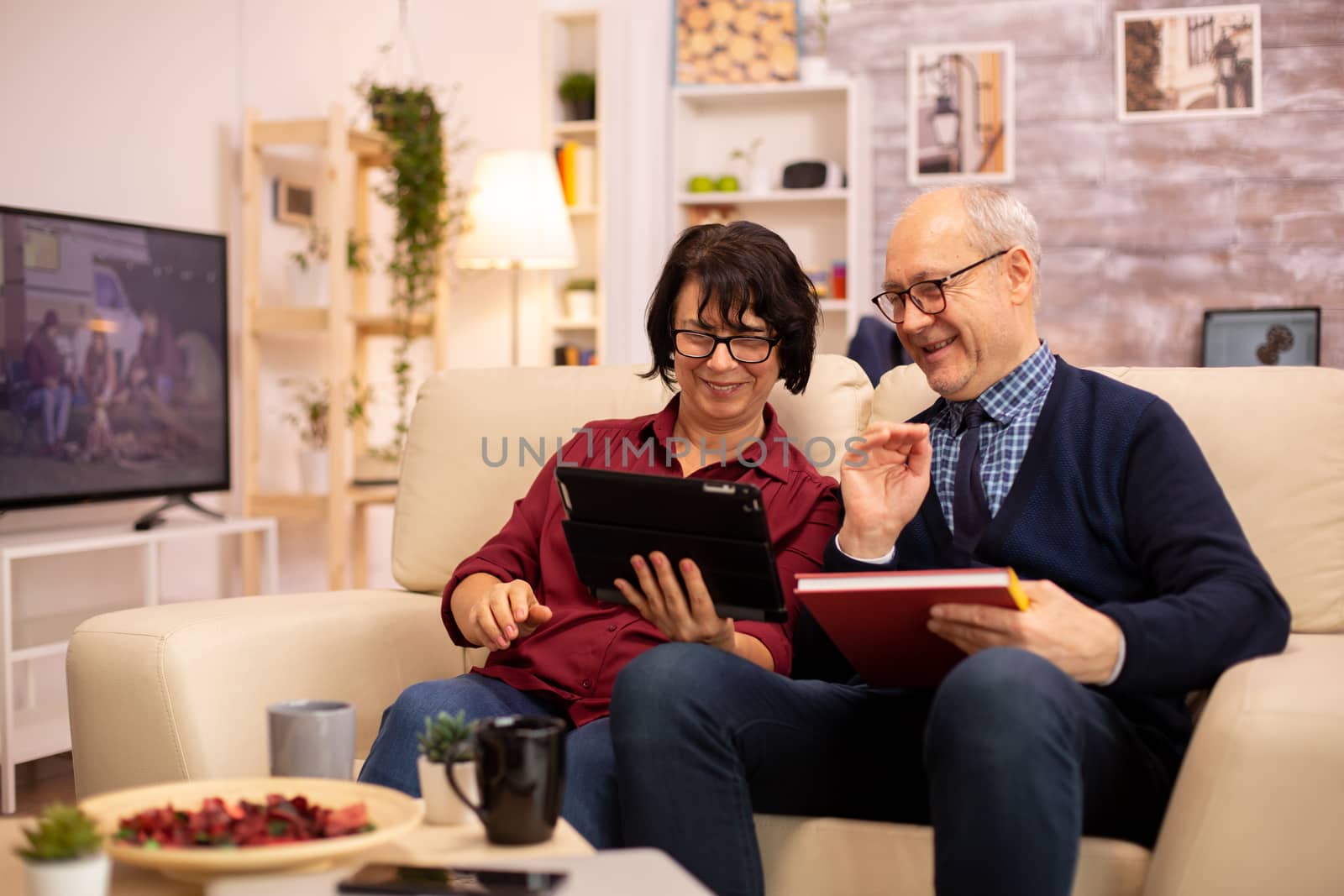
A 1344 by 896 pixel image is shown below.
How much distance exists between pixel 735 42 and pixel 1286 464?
364cm

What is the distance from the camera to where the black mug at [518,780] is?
1045mm

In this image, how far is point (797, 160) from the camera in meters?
4.96

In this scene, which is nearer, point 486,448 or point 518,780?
point 518,780

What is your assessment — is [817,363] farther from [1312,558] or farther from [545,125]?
[545,125]

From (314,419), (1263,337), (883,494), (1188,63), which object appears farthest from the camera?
(1188,63)

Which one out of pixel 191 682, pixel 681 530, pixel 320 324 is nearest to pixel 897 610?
pixel 681 530

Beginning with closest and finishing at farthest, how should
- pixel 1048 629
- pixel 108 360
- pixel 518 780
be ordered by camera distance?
pixel 518 780, pixel 1048 629, pixel 108 360

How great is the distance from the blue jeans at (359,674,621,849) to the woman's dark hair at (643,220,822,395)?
55cm

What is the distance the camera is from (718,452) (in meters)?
1.80

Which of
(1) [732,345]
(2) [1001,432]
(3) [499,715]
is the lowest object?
(3) [499,715]

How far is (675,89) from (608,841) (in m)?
3.86

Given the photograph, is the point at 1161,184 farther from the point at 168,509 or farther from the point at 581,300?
the point at 168,509

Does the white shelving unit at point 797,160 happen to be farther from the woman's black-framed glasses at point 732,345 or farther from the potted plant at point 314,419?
the woman's black-framed glasses at point 732,345

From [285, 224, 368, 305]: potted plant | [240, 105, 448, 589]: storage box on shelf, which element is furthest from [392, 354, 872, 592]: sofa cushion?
[285, 224, 368, 305]: potted plant
